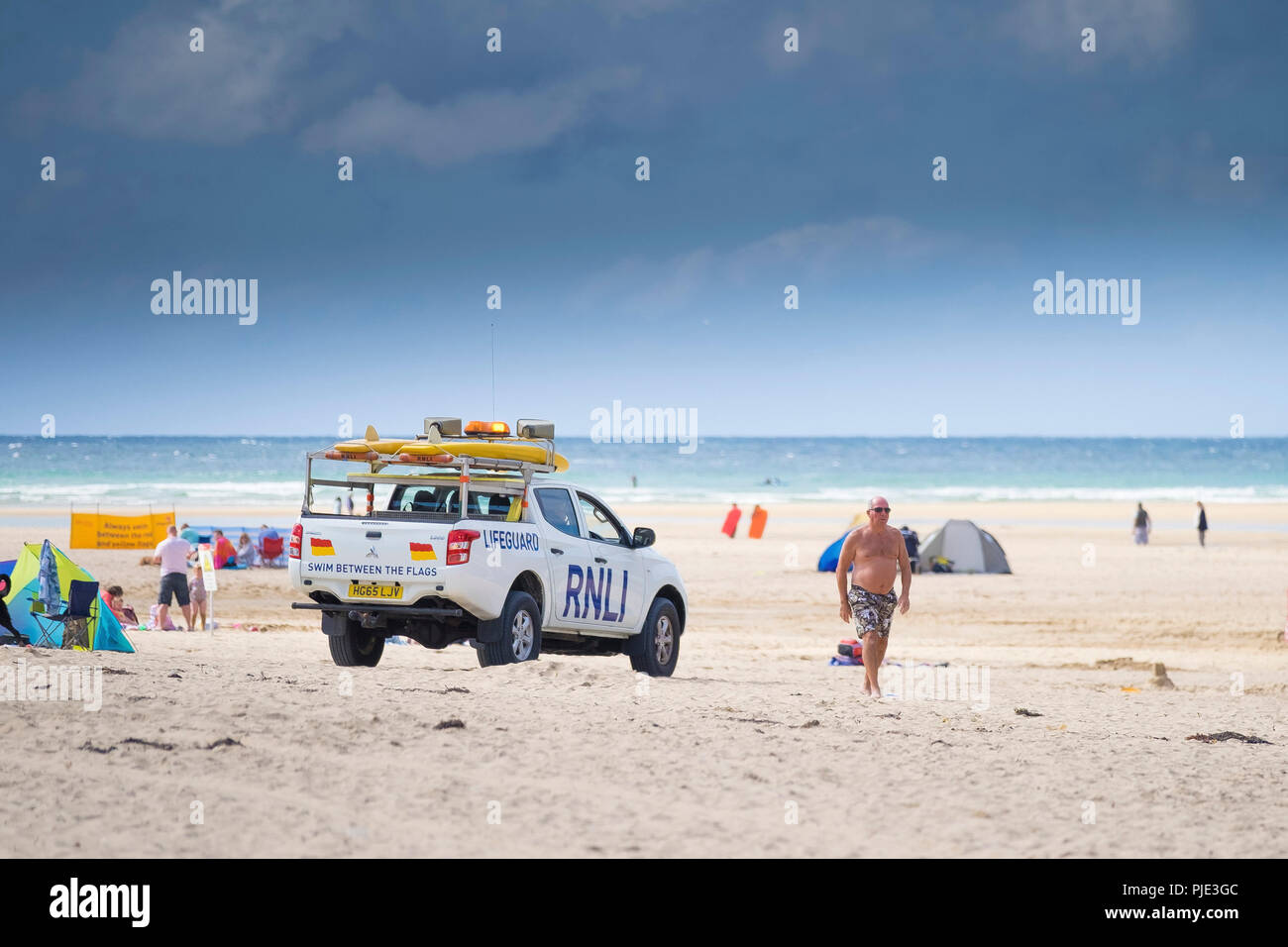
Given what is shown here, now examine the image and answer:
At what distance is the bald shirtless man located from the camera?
35.0 feet

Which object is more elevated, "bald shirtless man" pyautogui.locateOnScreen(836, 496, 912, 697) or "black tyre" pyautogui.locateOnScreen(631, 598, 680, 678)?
"bald shirtless man" pyautogui.locateOnScreen(836, 496, 912, 697)

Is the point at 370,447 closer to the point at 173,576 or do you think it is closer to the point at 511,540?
the point at 511,540

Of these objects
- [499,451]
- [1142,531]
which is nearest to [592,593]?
[499,451]

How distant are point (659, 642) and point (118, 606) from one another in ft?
22.3

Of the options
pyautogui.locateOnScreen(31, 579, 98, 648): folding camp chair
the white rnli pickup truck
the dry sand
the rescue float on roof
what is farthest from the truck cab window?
pyautogui.locateOnScreen(31, 579, 98, 648): folding camp chair

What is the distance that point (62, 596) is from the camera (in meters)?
11.5

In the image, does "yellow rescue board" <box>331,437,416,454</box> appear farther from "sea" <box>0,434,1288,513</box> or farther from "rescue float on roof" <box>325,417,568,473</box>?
"sea" <box>0,434,1288,513</box>

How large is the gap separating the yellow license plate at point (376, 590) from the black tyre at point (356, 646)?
70cm

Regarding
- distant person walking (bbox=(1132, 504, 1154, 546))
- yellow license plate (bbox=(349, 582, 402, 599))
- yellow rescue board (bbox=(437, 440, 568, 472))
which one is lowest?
distant person walking (bbox=(1132, 504, 1154, 546))

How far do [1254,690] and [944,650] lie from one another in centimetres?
436

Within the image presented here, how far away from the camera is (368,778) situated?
6355mm

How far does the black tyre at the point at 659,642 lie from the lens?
12.3m

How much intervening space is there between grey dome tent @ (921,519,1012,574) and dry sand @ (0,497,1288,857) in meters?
13.3
